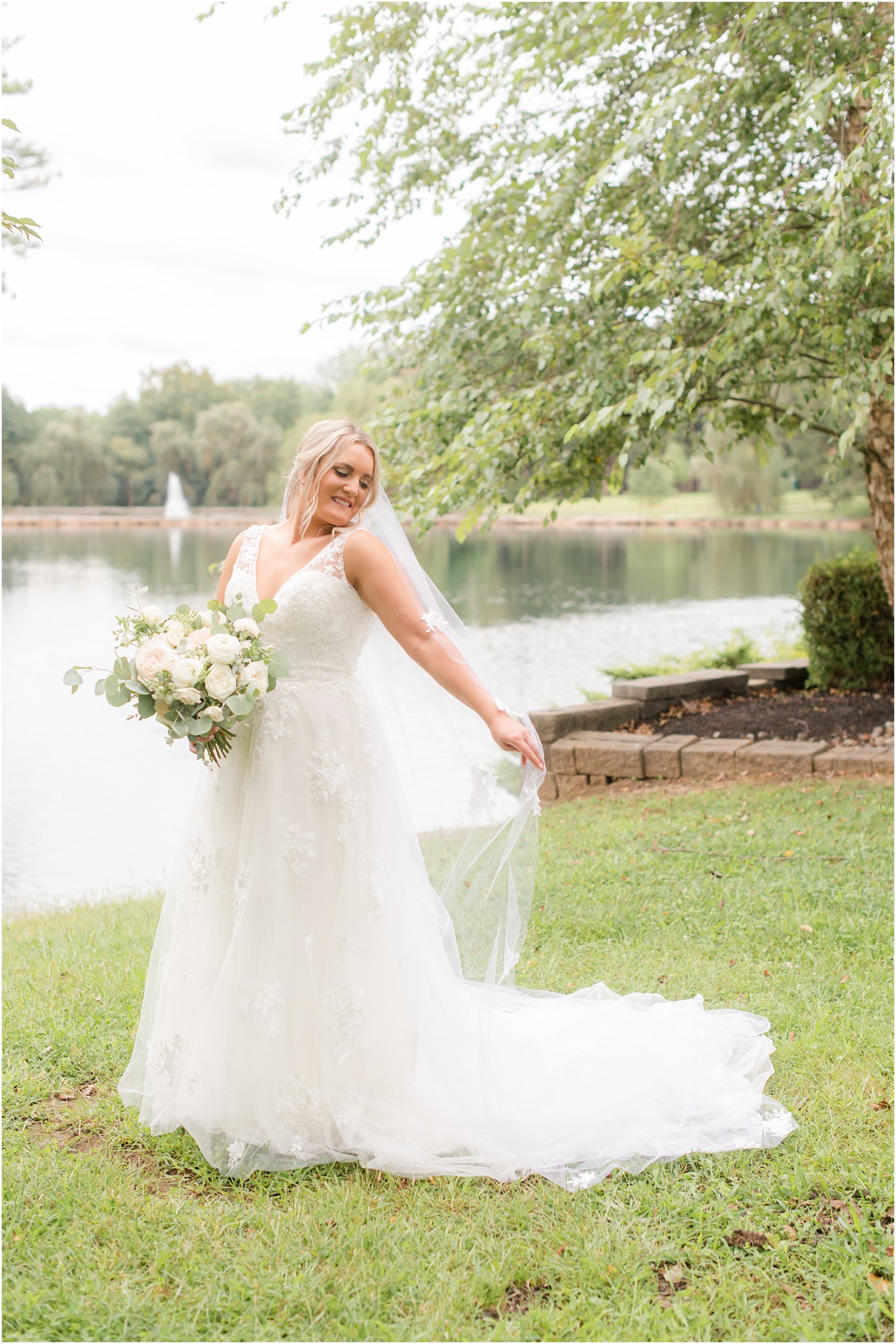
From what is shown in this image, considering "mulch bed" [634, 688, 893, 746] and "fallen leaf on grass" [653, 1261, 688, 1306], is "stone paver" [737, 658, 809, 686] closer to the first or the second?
"mulch bed" [634, 688, 893, 746]

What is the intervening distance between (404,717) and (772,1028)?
9545mm

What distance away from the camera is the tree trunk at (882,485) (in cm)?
825

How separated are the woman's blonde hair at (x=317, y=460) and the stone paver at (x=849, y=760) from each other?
5132 mm

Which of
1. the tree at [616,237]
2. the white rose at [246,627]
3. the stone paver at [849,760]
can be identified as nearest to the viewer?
the white rose at [246,627]

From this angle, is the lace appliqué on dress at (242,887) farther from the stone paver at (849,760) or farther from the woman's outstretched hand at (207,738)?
the stone paver at (849,760)

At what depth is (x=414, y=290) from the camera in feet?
26.1

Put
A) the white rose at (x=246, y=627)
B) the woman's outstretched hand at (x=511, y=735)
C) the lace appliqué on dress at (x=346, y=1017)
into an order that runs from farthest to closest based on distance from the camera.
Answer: the woman's outstretched hand at (x=511, y=735), the lace appliqué on dress at (x=346, y=1017), the white rose at (x=246, y=627)

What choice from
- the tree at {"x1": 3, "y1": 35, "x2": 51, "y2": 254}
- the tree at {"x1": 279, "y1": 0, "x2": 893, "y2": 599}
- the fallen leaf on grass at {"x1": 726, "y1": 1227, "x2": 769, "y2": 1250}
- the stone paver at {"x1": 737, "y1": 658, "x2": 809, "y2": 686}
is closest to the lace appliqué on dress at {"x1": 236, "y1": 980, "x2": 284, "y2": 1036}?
the fallen leaf on grass at {"x1": 726, "y1": 1227, "x2": 769, "y2": 1250}

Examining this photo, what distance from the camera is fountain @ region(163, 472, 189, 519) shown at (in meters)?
68.2

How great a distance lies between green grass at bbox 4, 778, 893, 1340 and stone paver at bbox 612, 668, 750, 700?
5.17 meters

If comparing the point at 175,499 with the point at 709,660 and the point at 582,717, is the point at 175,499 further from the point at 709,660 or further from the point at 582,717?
the point at 582,717

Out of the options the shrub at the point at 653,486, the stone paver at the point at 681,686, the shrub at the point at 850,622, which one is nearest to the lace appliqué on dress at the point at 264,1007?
the stone paver at the point at 681,686

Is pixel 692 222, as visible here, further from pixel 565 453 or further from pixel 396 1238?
pixel 396 1238

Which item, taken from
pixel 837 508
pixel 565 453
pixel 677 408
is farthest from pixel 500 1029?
pixel 837 508
